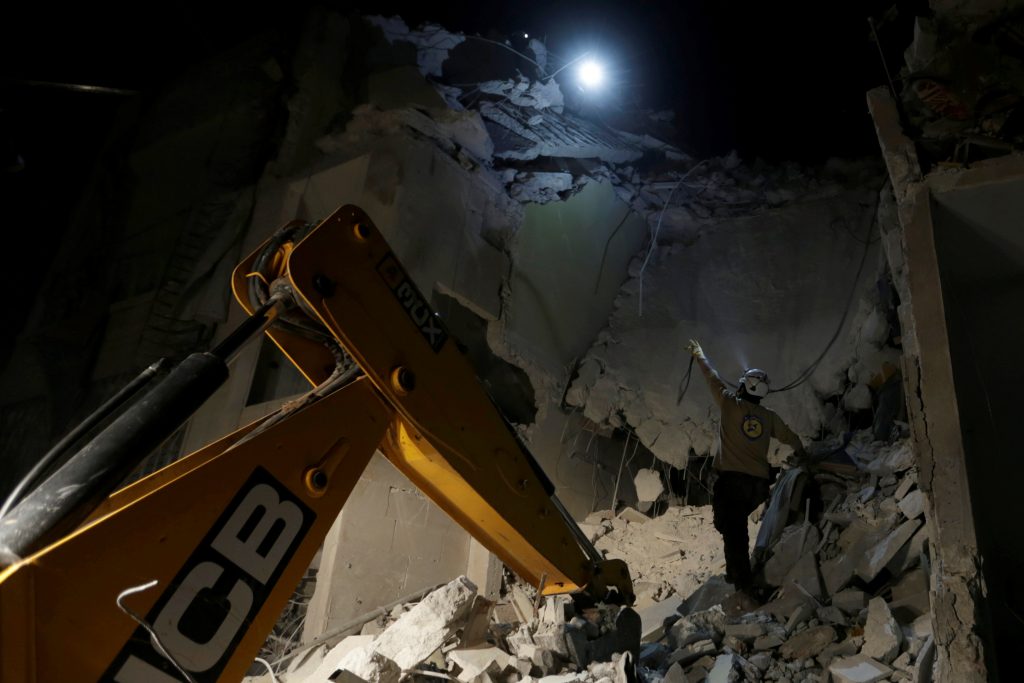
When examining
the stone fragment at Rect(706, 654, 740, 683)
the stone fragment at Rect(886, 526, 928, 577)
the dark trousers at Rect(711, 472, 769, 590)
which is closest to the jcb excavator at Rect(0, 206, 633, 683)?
the stone fragment at Rect(706, 654, 740, 683)

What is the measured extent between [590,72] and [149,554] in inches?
362

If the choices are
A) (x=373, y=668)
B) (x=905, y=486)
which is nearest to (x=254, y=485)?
(x=373, y=668)

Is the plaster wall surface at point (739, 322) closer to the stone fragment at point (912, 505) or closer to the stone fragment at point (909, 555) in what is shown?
the stone fragment at point (912, 505)

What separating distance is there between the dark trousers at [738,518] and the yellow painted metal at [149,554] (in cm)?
350

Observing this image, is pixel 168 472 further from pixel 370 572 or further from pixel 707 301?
pixel 707 301

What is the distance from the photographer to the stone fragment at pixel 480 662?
3.86 m

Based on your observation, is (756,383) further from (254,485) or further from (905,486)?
(254,485)

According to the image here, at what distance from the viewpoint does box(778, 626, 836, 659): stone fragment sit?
12.5ft

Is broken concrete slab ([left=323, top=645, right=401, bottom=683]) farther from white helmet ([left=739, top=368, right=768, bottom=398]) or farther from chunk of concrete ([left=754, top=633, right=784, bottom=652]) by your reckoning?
white helmet ([left=739, top=368, right=768, bottom=398])

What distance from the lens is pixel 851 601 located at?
4.18m

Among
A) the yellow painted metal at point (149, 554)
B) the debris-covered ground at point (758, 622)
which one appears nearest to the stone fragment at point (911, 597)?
the debris-covered ground at point (758, 622)

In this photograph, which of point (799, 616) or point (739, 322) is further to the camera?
point (739, 322)

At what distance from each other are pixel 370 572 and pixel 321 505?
4.05 metres

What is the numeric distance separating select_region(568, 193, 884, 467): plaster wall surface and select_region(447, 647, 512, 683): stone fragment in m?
3.90
